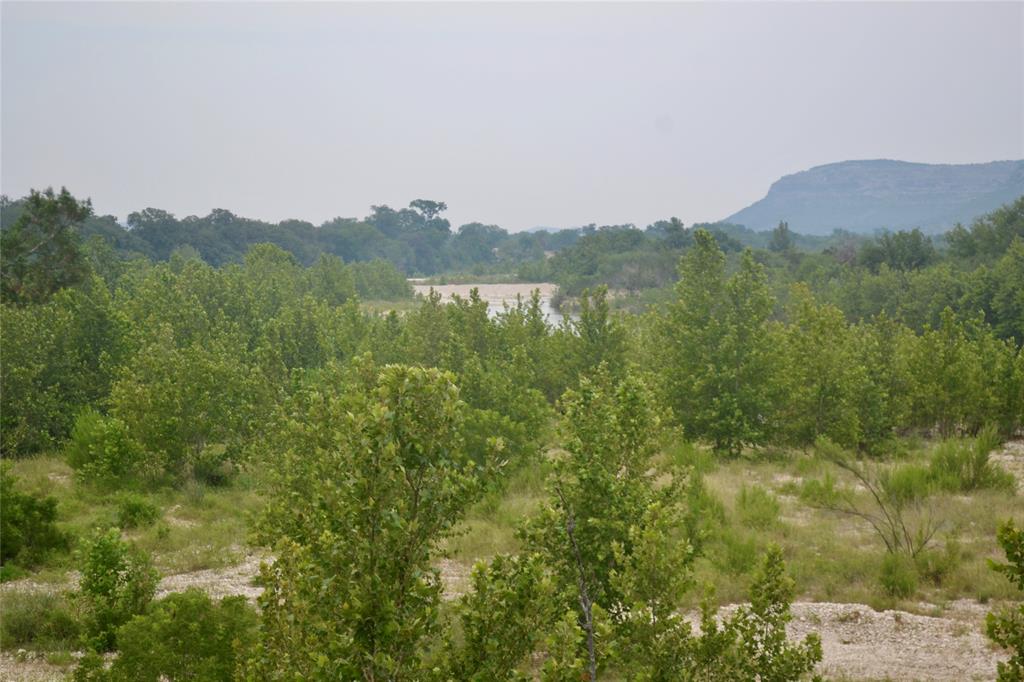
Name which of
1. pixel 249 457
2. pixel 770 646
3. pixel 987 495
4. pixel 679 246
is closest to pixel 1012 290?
pixel 987 495

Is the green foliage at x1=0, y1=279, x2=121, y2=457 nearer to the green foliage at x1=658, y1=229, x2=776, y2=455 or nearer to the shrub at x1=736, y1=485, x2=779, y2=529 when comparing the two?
the green foliage at x1=658, y1=229, x2=776, y2=455

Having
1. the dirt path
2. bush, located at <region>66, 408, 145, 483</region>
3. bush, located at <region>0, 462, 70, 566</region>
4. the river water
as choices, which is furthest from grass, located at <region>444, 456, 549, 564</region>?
the river water

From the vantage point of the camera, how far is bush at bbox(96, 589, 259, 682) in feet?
23.3

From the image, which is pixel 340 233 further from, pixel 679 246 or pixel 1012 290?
pixel 1012 290

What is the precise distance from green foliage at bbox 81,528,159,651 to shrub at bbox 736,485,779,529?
937cm

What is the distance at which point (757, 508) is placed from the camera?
575 inches

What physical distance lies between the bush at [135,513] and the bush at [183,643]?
757 centimetres

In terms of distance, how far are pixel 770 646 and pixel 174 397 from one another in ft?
47.7

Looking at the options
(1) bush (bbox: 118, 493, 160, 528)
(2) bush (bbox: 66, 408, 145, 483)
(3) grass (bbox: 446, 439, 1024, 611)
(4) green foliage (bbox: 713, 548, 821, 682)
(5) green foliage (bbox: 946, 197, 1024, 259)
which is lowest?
(3) grass (bbox: 446, 439, 1024, 611)

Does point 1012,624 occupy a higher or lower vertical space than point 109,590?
higher

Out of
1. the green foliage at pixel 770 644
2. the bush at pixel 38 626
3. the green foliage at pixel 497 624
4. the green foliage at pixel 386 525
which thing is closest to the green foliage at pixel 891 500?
the green foliage at pixel 770 644

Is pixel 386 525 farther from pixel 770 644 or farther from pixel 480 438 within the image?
pixel 480 438

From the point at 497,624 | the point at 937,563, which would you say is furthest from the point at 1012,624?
the point at 937,563

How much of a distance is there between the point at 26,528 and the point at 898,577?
1229 centimetres
